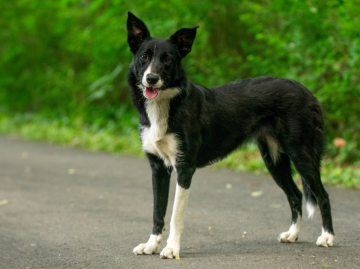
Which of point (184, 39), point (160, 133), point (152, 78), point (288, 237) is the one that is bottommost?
point (288, 237)

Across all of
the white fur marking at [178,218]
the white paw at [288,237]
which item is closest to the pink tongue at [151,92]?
the white fur marking at [178,218]

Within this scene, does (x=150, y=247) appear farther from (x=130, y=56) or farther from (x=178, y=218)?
(x=130, y=56)

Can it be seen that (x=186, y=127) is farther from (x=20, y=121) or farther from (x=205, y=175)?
(x=20, y=121)

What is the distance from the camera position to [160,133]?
3.99 meters

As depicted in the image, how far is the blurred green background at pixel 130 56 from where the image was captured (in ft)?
26.1

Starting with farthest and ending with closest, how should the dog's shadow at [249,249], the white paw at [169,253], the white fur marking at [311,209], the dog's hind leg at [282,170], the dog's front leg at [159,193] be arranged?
the dog's hind leg at [282,170] → the white fur marking at [311,209] → the dog's front leg at [159,193] → the dog's shadow at [249,249] → the white paw at [169,253]

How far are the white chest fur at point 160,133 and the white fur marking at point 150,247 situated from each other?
0.66 metres

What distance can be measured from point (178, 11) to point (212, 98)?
662 cm

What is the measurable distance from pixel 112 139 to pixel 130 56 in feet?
7.23

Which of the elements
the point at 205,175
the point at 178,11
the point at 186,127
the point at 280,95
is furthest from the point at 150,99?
the point at 178,11

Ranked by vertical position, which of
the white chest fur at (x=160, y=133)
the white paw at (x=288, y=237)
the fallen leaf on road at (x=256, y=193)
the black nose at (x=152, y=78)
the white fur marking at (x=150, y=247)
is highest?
the black nose at (x=152, y=78)

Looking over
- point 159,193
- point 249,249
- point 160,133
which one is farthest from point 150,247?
point 160,133

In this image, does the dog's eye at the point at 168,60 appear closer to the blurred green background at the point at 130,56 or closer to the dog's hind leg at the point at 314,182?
the dog's hind leg at the point at 314,182

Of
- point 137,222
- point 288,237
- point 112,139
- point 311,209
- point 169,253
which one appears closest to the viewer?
point 169,253
